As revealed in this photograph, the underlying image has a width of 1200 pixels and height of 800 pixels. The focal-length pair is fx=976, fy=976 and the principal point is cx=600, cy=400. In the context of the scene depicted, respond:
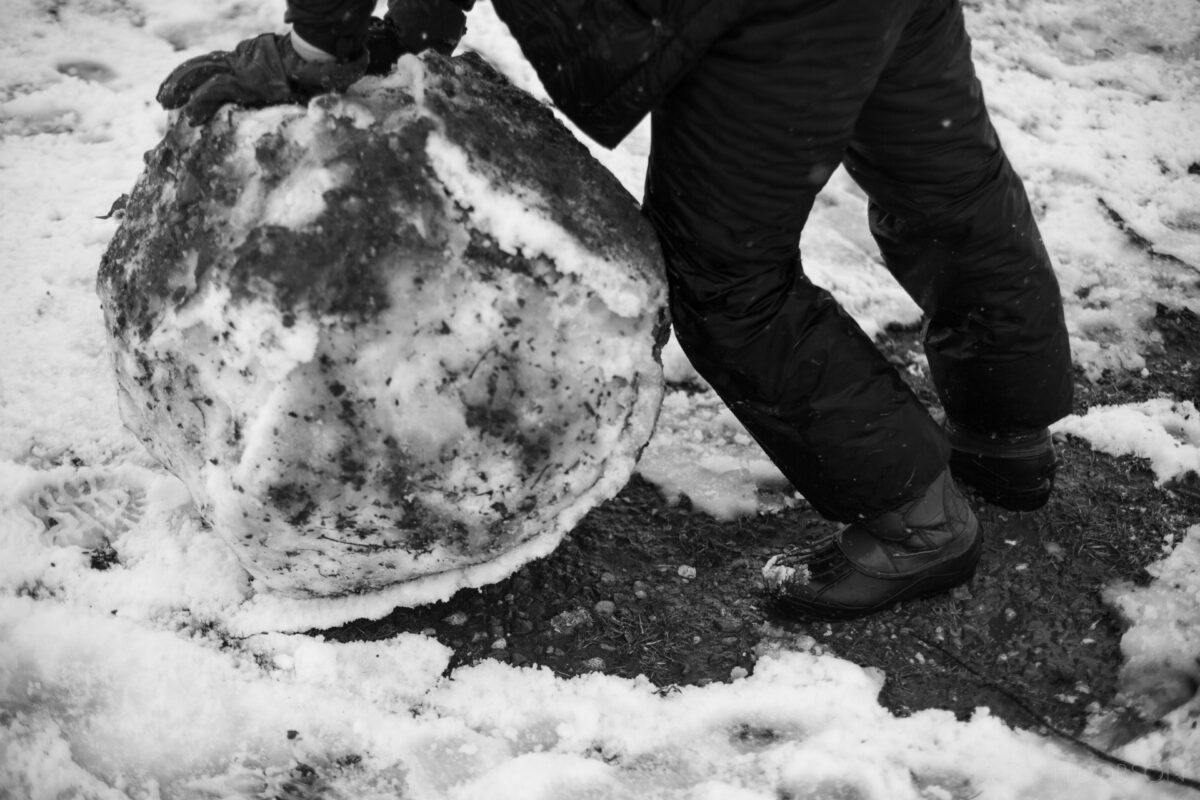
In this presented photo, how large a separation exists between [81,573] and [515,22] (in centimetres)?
140

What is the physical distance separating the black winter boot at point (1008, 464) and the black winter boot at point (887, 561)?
20cm

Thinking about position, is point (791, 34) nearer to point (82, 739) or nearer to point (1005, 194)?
point (1005, 194)

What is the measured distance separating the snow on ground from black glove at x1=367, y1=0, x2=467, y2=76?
1.06 metres

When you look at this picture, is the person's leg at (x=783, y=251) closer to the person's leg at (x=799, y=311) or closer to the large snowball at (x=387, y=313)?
the person's leg at (x=799, y=311)

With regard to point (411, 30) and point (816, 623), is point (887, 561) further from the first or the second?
point (411, 30)

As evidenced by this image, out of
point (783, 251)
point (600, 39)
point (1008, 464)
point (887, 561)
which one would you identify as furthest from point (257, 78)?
point (1008, 464)

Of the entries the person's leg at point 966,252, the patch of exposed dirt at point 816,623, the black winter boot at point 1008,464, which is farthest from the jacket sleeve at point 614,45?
the black winter boot at point 1008,464

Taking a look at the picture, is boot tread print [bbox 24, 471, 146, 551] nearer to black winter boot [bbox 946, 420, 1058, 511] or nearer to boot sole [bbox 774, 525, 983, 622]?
boot sole [bbox 774, 525, 983, 622]

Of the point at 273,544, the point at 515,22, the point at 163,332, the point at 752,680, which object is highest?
the point at 515,22

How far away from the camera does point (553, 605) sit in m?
2.02

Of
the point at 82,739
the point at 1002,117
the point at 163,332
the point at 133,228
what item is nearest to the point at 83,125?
the point at 133,228

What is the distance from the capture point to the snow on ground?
1.72 m

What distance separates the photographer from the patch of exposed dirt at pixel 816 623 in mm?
1920

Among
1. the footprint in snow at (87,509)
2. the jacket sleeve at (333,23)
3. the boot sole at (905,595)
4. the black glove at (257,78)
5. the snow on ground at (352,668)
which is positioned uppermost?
the jacket sleeve at (333,23)
